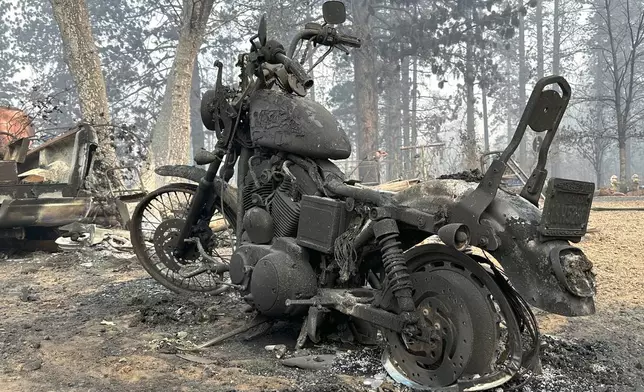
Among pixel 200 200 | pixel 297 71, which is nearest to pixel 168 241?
pixel 200 200

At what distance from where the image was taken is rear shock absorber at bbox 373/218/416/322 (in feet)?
10.2

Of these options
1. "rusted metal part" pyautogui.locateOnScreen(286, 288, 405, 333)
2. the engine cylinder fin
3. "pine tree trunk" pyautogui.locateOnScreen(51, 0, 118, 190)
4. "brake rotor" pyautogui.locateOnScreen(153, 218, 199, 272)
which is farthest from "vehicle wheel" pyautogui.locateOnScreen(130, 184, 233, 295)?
"pine tree trunk" pyautogui.locateOnScreen(51, 0, 118, 190)

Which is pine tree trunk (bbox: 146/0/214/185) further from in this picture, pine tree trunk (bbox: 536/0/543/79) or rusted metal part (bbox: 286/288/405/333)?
pine tree trunk (bbox: 536/0/543/79)

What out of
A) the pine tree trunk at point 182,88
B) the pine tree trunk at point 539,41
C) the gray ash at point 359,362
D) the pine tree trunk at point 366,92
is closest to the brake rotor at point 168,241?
the gray ash at point 359,362

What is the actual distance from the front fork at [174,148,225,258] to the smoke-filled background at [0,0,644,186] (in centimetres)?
554

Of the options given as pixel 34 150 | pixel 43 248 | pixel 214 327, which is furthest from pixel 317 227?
pixel 34 150

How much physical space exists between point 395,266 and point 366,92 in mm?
18190

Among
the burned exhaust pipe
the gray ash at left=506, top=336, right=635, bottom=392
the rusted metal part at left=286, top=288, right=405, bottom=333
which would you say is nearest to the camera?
the burned exhaust pipe

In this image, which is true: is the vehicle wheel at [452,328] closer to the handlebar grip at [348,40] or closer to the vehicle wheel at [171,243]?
the handlebar grip at [348,40]

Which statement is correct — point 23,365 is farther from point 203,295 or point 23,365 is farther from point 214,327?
point 203,295

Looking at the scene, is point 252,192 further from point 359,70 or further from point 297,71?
point 359,70

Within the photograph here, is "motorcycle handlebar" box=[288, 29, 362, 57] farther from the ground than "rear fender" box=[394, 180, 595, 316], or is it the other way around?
"motorcycle handlebar" box=[288, 29, 362, 57]

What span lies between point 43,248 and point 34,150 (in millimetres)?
1684

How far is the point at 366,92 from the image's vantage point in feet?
68.2
